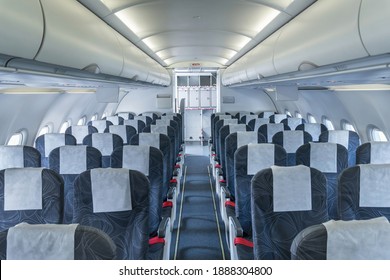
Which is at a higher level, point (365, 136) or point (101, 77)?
point (101, 77)

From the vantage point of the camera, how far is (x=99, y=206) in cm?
296

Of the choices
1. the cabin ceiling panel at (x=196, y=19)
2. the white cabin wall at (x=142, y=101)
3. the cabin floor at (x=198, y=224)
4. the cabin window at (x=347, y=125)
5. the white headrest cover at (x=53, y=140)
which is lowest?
the cabin floor at (x=198, y=224)

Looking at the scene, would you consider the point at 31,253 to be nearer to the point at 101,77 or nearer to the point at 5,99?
the point at 101,77

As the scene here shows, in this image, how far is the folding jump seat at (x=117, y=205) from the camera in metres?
2.92

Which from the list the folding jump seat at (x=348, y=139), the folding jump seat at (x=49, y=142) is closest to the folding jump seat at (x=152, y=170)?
the folding jump seat at (x=49, y=142)

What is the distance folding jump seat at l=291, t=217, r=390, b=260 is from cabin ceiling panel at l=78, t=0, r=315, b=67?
3.33 meters

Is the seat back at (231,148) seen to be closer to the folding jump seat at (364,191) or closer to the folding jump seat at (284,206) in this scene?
the folding jump seat at (284,206)

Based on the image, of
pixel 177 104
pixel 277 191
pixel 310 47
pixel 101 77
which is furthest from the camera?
pixel 177 104

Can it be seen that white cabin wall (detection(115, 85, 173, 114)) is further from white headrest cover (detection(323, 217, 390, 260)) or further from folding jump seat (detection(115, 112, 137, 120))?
white headrest cover (detection(323, 217, 390, 260))

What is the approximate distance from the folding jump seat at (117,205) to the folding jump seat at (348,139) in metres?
4.18

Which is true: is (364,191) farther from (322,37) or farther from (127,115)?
(127,115)

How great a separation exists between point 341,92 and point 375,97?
1.45 m

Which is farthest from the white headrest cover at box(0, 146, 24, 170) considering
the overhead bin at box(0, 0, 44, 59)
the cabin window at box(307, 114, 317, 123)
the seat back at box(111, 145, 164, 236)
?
the cabin window at box(307, 114, 317, 123)
